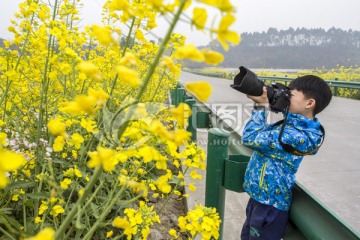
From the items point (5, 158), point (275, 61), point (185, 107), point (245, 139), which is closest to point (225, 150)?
point (245, 139)

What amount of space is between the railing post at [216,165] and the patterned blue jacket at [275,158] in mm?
143

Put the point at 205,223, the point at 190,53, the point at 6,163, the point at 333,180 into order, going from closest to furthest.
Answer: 1. the point at 6,163
2. the point at 190,53
3. the point at 205,223
4. the point at 333,180

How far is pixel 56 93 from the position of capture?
2.22 metres

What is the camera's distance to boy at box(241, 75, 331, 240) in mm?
1648

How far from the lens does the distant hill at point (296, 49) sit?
69.1 m

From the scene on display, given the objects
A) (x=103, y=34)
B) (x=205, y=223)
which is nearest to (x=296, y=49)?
(x=205, y=223)

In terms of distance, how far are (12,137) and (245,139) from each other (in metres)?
1.40

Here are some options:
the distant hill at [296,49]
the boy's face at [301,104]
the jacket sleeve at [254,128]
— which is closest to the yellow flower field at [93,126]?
the jacket sleeve at [254,128]

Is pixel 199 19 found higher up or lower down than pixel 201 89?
higher up

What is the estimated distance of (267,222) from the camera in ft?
5.46

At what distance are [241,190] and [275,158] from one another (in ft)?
0.84

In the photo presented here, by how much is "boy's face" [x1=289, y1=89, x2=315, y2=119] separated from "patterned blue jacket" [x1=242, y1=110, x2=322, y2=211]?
68 millimetres

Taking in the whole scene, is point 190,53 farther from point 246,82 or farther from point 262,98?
point 262,98

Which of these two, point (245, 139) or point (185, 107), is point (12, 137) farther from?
point (185, 107)
